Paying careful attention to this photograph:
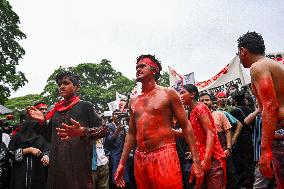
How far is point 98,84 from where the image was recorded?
64.9m

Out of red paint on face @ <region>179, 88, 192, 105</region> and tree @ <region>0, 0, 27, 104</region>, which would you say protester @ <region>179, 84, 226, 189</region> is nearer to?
red paint on face @ <region>179, 88, 192, 105</region>

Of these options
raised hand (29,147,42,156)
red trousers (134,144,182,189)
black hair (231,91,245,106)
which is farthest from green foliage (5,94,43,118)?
red trousers (134,144,182,189)

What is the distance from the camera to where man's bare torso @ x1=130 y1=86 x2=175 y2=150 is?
146 inches

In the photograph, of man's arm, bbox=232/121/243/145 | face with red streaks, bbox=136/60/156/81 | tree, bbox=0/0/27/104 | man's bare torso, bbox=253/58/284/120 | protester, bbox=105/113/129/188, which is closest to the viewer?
man's bare torso, bbox=253/58/284/120

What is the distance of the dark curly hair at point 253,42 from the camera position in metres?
3.67

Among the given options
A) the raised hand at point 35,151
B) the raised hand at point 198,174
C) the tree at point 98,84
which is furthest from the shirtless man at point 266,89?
the tree at point 98,84

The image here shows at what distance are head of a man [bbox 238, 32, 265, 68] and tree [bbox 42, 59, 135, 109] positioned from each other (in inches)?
2050

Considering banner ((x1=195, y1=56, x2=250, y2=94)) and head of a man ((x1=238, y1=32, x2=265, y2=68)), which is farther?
banner ((x1=195, y1=56, x2=250, y2=94))

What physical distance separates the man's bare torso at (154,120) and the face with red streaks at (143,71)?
0.74ft

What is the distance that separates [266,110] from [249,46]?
799mm

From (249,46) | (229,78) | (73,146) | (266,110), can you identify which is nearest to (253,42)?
(249,46)

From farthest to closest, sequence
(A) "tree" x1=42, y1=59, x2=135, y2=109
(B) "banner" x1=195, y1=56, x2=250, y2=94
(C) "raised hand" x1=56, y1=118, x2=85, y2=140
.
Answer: (A) "tree" x1=42, y1=59, x2=135, y2=109, (B) "banner" x1=195, y1=56, x2=250, y2=94, (C) "raised hand" x1=56, y1=118, x2=85, y2=140

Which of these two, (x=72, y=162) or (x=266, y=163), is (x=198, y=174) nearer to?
(x=266, y=163)

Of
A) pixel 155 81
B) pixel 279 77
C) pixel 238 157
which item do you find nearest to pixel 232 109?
pixel 238 157
